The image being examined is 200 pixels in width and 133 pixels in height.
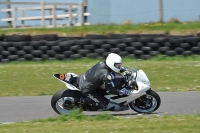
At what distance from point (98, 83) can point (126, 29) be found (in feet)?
29.6

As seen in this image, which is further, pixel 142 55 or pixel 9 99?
pixel 142 55

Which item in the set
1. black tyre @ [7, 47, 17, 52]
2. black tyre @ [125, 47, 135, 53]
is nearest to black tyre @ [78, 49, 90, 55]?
black tyre @ [125, 47, 135, 53]

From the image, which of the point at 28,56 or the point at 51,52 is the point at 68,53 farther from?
the point at 28,56

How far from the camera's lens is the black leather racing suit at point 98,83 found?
9.56 meters

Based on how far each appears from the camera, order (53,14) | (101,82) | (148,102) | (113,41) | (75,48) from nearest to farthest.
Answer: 1. (101,82)
2. (148,102)
3. (113,41)
4. (75,48)
5. (53,14)

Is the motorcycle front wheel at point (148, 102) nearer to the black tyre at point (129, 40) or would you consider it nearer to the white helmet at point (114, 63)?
the white helmet at point (114, 63)

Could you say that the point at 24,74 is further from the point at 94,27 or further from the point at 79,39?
the point at 94,27

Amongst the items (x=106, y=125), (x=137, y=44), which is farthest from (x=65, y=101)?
(x=137, y=44)

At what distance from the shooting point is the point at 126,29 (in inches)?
730

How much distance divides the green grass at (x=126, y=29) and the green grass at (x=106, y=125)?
29.8 ft

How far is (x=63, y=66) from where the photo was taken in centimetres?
1598

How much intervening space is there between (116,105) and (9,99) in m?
2.95

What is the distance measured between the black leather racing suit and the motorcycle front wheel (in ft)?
1.67

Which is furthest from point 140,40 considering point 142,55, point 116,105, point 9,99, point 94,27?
point 116,105
